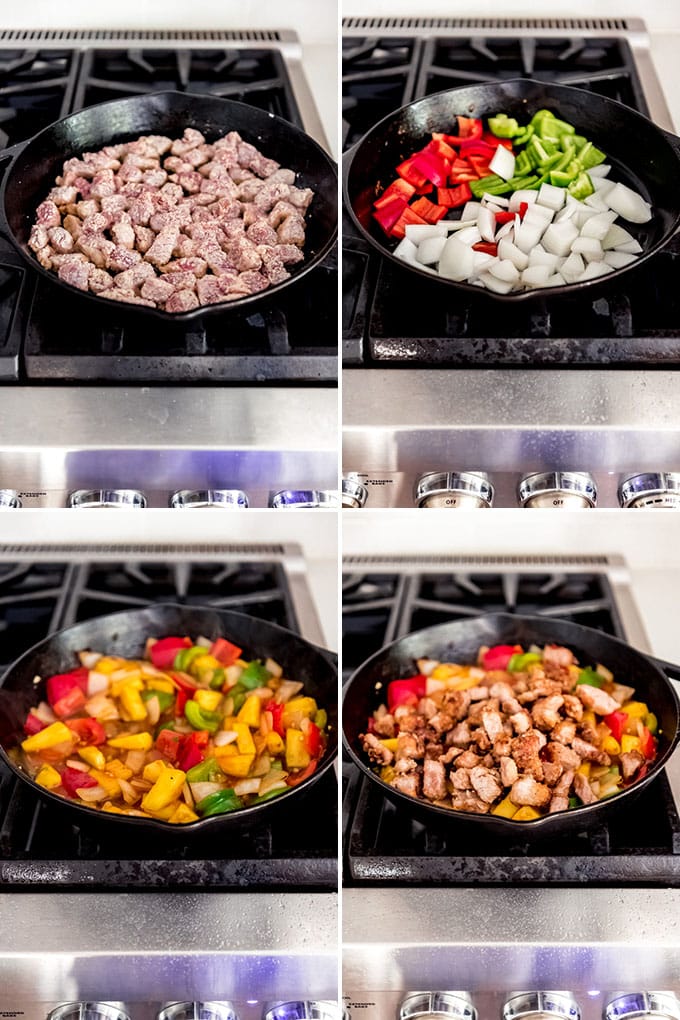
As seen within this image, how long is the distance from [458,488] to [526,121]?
447mm

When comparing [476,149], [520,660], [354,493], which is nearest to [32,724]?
[354,493]

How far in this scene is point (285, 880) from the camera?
3.32ft

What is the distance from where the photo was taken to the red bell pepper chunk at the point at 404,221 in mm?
1143

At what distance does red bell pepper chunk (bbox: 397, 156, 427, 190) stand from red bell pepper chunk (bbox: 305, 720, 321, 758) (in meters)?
0.53

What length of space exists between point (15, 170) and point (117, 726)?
1.78 feet

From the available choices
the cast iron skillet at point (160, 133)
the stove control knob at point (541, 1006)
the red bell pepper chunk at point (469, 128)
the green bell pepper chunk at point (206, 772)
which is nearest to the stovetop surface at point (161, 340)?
the cast iron skillet at point (160, 133)

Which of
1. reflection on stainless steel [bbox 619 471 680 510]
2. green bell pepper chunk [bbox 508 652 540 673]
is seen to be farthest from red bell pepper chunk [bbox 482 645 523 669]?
reflection on stainless steel [bbox 619 471 680 510]

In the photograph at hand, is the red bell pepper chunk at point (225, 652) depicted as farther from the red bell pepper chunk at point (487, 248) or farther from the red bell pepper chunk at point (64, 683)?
the red bell pepper chunk at point (487, 248)

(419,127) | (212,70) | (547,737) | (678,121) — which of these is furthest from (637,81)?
(547,737)

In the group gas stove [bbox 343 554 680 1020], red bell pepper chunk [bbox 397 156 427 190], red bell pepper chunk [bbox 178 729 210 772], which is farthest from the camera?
red bell pepper chunk [bbox 397 156 427 190]

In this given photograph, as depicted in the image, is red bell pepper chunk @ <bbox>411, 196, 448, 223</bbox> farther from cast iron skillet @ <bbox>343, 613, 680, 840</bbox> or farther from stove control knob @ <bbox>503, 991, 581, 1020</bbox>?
stove control knob @ <bbox>503, 991, 581, 1020</bbox>

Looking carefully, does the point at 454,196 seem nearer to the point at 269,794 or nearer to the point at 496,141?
the point at 496,141

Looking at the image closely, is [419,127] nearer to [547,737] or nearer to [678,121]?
[678,121]

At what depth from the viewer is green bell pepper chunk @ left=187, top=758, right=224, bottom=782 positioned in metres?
1.07
